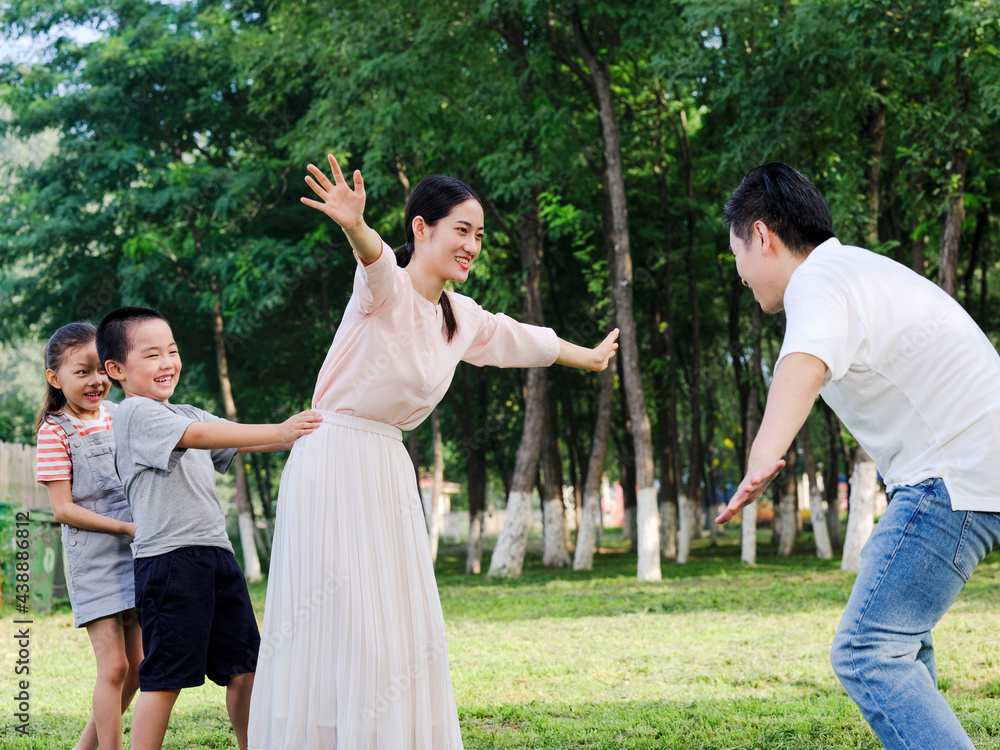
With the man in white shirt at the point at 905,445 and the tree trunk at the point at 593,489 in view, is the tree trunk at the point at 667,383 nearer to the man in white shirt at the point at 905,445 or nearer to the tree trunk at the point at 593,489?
the tree trunk at the point at 593,489

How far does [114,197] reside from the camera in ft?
63.0

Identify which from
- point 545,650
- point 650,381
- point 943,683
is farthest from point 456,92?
point 943,683

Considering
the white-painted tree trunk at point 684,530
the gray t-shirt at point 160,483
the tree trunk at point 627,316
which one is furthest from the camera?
the white-painted tree trunk at point 684,530

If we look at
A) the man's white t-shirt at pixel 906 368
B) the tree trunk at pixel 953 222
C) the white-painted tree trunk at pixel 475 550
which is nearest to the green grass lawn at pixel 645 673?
the man's white t-shirt at pixel 906 368

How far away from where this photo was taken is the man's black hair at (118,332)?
3598 millimetres

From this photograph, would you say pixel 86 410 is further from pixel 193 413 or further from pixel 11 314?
pixel 11 314

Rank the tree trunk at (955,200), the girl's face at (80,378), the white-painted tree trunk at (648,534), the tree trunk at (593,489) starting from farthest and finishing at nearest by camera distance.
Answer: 1. the tree trunk at (593,489)
2. the white-painted tree trunk at (648,534)
3. the tree trunk at (955,200)
4. the girl's face at (80,378)

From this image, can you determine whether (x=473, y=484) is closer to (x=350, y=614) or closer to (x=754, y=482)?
(x=350, y=614)

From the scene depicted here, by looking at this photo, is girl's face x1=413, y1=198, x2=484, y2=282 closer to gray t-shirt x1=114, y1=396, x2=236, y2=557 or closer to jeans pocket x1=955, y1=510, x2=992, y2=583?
gray t-shirt x1=114, y1=396, x2=236, y2=557

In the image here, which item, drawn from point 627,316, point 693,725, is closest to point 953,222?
point 627,316

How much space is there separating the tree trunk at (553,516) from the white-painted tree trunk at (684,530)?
234 cm

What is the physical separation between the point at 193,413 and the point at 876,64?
39.7ft

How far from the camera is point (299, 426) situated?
3.30 m

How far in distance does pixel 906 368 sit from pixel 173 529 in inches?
99.3
